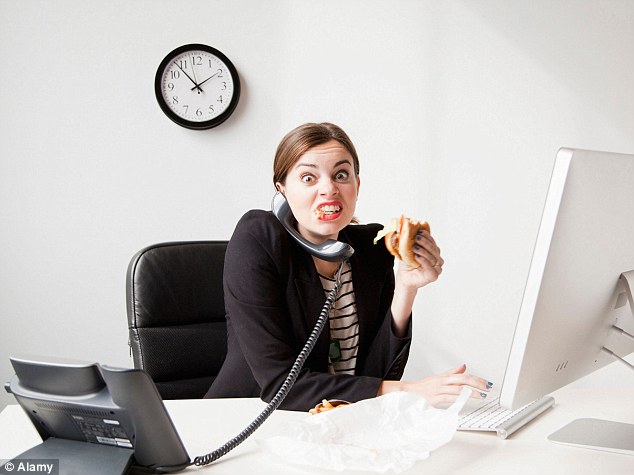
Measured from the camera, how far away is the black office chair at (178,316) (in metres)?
1.82

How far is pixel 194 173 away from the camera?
306 cm

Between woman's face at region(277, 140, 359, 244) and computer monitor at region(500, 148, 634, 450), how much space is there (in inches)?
26.6

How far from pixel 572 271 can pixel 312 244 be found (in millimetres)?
779

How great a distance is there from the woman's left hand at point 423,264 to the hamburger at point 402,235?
18 mm

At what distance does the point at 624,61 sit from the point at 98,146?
2211 millimetres

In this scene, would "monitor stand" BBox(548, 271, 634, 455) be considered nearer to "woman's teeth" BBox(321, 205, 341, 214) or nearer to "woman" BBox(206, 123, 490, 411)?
"woman" BBox(206, 123, 490, 411)

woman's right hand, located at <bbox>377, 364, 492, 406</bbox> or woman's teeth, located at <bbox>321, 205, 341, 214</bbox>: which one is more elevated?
woman's teeth, located at <bbox>321, 205, 341, 214</bbox>

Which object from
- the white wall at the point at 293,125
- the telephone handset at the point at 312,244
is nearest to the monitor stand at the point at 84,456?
the telephone handset at the point at 312,244

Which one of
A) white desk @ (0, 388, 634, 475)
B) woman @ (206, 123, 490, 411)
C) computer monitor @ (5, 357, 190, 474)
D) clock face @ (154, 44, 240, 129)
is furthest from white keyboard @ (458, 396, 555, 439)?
clock face @ (154, 44, 240, 129)

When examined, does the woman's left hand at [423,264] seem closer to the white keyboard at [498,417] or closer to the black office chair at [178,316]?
the white keyboard at [498,417]

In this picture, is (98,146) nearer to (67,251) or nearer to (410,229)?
(67,251)

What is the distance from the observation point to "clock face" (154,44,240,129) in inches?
117

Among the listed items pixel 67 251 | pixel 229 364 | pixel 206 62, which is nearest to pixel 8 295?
pixel 67 251

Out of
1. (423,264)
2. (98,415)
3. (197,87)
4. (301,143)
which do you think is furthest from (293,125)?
(98,415)
